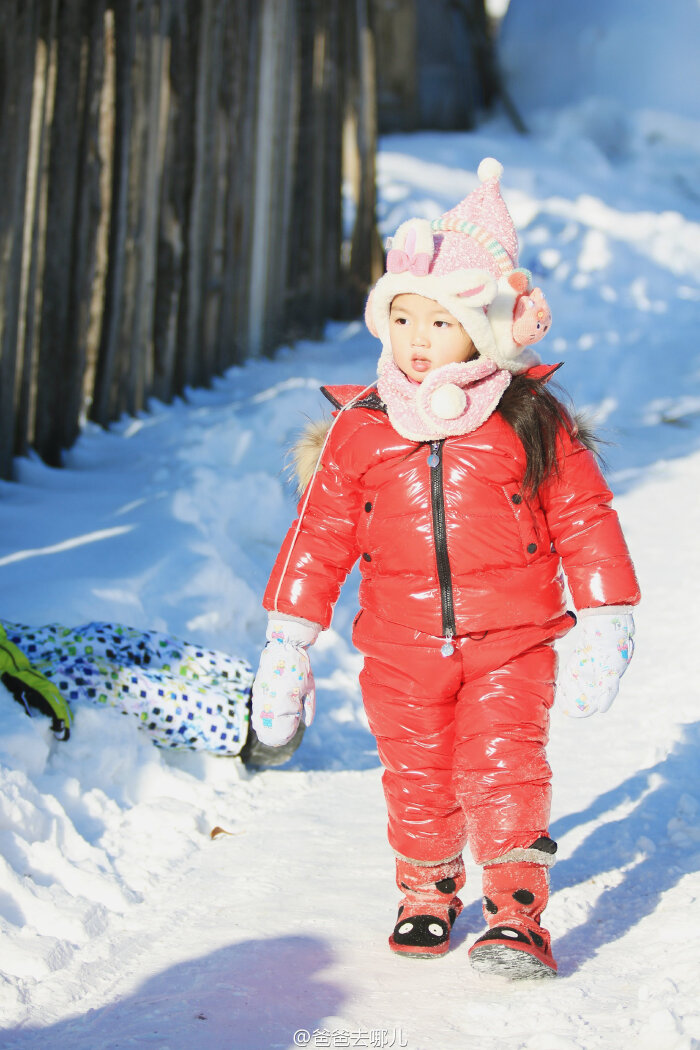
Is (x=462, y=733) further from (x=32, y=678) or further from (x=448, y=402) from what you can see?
(x=32, y=678)

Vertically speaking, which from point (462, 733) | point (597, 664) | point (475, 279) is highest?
point (475, 279)

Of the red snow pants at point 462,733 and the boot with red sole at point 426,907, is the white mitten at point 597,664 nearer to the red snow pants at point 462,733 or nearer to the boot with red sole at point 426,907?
the red snow pants at point 462,733

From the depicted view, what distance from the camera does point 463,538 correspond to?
96.2 inches

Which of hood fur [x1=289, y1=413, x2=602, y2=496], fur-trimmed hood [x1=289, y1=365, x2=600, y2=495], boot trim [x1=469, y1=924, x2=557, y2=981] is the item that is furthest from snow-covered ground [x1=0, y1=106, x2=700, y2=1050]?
hood fur [x1=289, y1=413, x2=602, y2=496]

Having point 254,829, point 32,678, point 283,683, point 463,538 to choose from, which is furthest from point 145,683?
point 463,538

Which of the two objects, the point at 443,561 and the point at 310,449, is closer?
the point at 443,561

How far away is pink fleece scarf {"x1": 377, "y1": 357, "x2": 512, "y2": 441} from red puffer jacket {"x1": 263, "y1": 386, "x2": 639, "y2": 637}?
1.4 inches

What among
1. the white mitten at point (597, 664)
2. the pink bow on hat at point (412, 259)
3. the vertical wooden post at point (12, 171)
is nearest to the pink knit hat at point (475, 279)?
the pink bow on hat at point (412, 259)

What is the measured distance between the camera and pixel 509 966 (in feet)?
7.38

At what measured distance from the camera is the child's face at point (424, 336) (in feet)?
8.35

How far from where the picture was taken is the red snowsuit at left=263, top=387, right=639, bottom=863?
2428 mm

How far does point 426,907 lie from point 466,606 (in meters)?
0.63

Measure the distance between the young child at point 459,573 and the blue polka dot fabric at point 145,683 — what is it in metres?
0.76

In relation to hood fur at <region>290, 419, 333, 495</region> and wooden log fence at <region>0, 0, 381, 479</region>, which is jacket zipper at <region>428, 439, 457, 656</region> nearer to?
hood fur at <region>290, 419, 333, 495</region>
